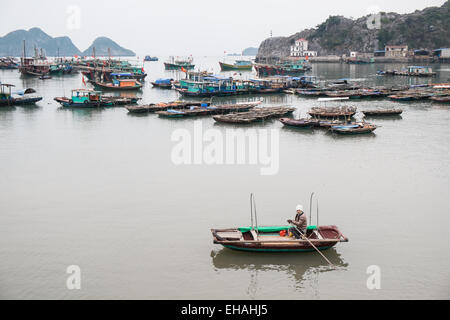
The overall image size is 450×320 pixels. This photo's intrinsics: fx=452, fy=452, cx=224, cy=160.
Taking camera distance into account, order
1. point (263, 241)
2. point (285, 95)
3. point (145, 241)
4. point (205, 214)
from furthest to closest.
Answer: point (285, 95), point (205, 214), point (145, 241), point (263, 241)

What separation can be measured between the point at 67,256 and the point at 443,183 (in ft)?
48.5

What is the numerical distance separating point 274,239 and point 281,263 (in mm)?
678

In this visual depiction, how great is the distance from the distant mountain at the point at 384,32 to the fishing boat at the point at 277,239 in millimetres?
122968

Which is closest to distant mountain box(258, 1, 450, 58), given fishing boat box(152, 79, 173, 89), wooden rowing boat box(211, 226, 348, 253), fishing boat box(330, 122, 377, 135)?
fishing boat box(152, 79, 173, 89)

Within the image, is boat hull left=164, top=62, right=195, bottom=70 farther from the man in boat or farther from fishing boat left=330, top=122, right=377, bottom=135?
the man in boat

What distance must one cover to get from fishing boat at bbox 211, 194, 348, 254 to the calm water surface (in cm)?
34

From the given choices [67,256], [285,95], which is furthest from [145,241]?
[285,95]

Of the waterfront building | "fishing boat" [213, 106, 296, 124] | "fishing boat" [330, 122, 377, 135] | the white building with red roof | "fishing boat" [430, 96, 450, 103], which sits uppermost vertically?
the white building with red roof

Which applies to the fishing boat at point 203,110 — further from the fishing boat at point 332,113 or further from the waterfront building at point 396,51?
the waterfront building at point 396,51

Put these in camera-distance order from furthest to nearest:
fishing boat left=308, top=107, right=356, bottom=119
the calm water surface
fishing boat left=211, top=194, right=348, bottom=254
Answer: fishing boat left=308, top=107, right=356, bottom=119 < fishing boat left=211, top=194, right=348, bottom=254 < the calm water surface

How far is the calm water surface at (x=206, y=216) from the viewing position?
1140cm

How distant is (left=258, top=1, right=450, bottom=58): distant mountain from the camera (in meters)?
122
